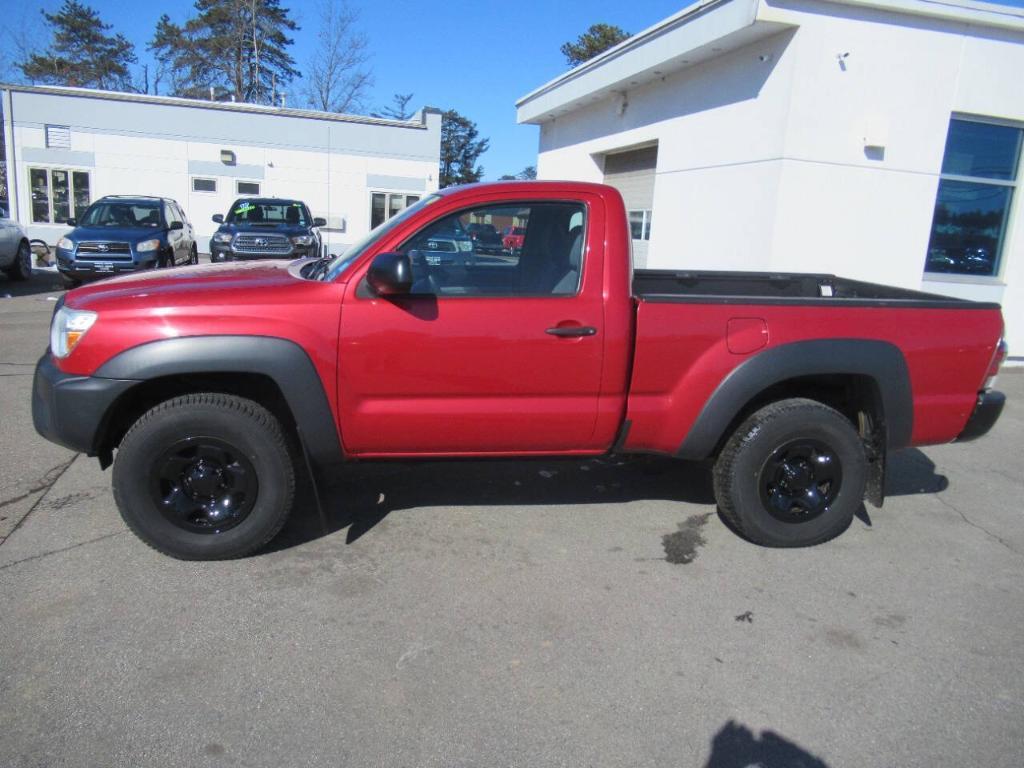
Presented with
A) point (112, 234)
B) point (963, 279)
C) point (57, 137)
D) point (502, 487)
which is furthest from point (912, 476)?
point (57, 137)

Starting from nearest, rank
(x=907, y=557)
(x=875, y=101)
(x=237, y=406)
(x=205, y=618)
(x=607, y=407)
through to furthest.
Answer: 1. (x=205, y=618)
2. (x=237, y=406)
3. (x=607, y=407)
4. (x=907, y=557)
5. (x=875, y=101)

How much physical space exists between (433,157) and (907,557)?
23.9 meters

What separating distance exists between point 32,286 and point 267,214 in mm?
4712

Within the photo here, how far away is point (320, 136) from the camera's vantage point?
24.6m

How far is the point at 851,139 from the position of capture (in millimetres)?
8492

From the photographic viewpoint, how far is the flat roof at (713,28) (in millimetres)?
8070

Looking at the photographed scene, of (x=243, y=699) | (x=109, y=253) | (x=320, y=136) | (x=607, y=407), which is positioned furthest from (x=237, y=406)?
(x=320, y=136)

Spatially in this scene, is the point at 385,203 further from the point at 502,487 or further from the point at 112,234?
the point at 502,487

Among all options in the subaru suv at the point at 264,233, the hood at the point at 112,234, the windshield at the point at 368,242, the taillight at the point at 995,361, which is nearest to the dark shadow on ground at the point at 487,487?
the windshield at the point at 368,242

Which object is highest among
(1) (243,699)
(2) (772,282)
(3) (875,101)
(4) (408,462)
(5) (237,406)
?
(3) (875,101)

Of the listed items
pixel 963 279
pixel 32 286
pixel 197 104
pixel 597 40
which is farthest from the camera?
pixel 597 40

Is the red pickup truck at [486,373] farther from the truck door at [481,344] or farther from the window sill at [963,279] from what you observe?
the window sill at [963,279]

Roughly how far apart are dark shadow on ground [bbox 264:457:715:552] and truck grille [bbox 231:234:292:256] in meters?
10.5

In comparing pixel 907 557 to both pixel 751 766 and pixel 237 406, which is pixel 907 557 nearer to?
pixel 751 766
